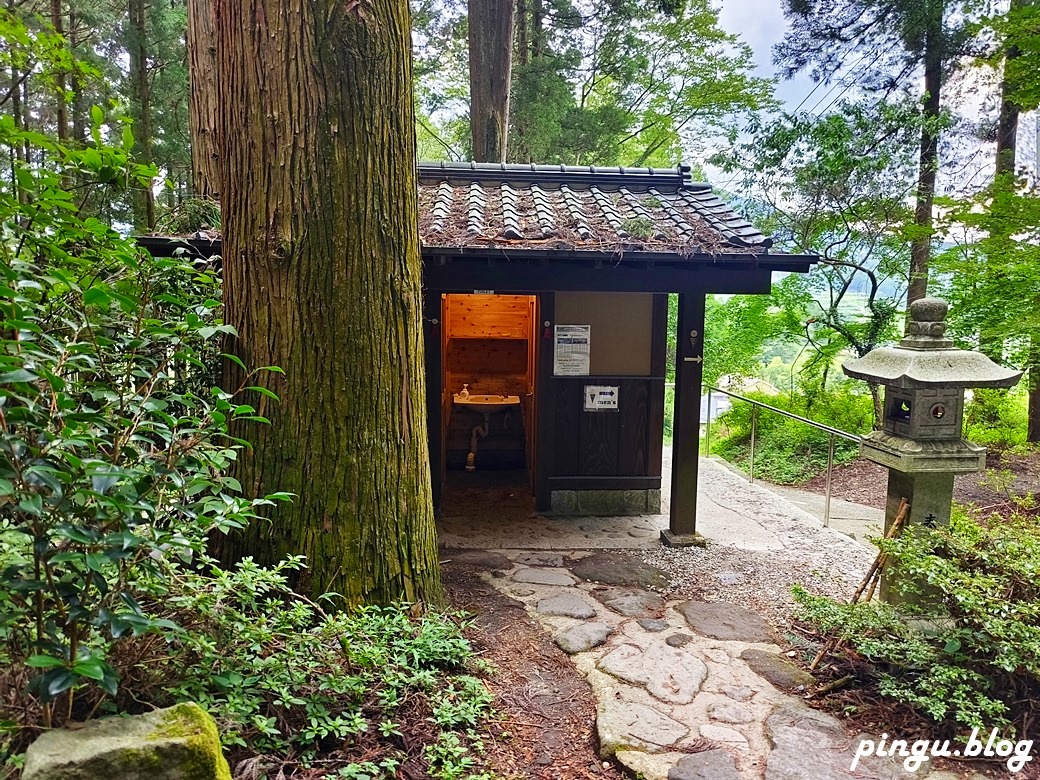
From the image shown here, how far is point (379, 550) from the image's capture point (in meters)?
2.70

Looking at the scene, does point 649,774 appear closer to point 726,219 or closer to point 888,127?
point 726,219

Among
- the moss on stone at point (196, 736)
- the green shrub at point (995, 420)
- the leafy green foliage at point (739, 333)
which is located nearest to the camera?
the moss on stone at point (196, 736)

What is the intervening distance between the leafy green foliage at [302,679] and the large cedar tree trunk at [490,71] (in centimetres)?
848

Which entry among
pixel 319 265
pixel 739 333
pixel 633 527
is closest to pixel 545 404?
pixel 633 527

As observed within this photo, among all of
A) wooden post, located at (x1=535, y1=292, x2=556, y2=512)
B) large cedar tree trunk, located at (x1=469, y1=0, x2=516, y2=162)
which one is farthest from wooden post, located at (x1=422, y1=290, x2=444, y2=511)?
large cedar tree trunk, located at (x1=469, y1=0, x2=516, y2=162)

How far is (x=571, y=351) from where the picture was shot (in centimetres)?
581

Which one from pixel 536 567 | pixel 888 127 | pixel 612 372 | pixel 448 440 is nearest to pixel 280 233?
pixel 536 567

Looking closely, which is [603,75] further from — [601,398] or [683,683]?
[683,683]

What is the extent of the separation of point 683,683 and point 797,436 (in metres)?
8.35

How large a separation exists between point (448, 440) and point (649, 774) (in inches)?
221

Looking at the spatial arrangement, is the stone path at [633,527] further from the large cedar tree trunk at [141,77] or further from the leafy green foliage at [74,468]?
the large cedar tree trunk at [141,77]

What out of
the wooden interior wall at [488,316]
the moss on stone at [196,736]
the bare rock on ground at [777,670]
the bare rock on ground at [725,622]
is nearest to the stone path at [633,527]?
the bare rock on ground at [725,622]

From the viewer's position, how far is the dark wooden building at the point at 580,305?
4.54 meters

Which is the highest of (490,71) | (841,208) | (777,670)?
(490,71)
